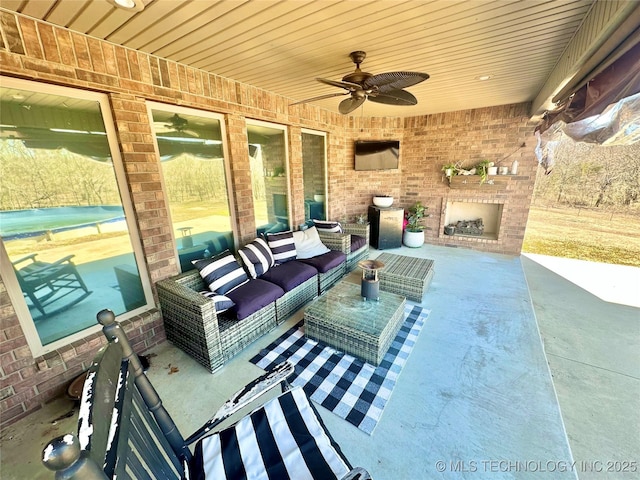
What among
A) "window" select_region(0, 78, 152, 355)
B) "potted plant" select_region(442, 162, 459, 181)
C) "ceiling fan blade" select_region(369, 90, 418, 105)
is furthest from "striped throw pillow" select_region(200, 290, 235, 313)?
"potted plant" select_region(442, 162, 459, 181)

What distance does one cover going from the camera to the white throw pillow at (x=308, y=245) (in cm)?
347

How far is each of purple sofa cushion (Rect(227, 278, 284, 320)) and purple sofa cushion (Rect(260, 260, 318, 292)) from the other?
0.11 metres

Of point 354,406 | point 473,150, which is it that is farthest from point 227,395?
point 473,150

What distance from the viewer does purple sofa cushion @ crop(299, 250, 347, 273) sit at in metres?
3.21

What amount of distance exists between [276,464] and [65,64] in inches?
109

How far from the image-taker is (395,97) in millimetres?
2328

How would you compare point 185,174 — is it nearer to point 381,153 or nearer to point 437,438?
point 437,438

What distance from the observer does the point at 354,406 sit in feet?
5.87

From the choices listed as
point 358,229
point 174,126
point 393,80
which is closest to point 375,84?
point 393,80

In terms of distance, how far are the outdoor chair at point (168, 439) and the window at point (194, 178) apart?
6.15 ft

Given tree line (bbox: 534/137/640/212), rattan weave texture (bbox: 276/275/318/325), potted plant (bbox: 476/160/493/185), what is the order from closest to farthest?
rattan weave texture (bbox: 276/275/318/325)
tree line (bbox: 534/137/640/212)
potted plant (bbox: 476/160/493/185)

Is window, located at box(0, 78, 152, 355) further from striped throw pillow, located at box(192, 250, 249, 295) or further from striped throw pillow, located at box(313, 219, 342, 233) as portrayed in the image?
striped throw pillow, located at box(313, 219, 342, 233)

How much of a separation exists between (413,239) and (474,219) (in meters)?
1.40

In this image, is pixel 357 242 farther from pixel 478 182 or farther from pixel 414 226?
pixel 478 182
